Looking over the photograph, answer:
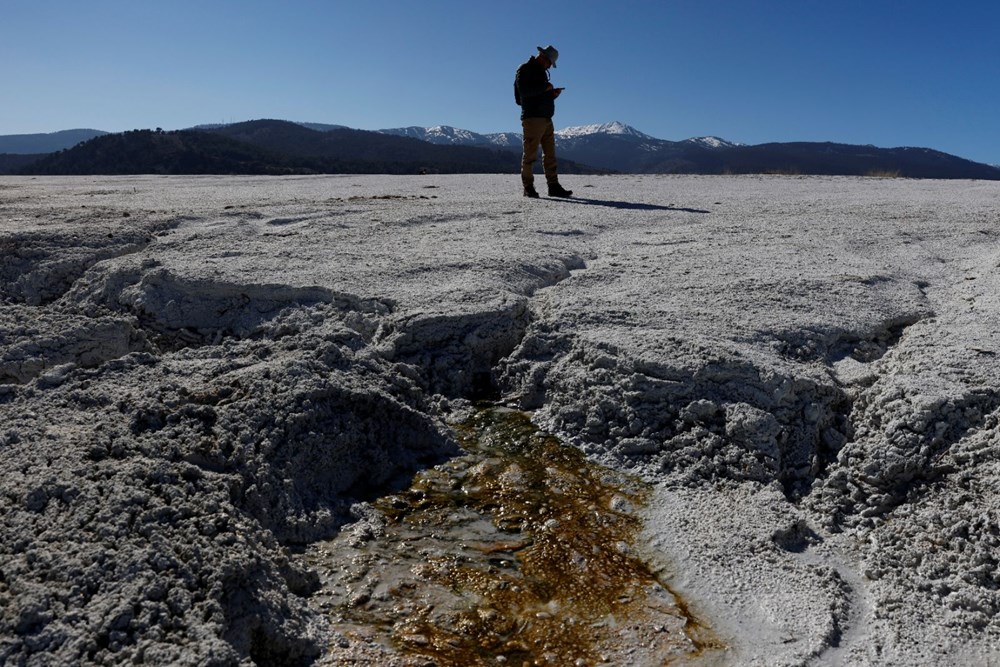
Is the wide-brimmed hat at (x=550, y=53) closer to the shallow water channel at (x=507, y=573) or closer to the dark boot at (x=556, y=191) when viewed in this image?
the dark boot at (x=556, y=191)

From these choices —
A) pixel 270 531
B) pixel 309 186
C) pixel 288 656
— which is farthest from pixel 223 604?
pixel 309 186

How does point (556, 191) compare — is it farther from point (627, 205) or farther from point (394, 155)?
point (394, 155)

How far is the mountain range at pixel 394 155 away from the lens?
25.7 metres

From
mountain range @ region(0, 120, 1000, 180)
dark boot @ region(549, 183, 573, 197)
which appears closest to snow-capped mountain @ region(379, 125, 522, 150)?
mountain range @ region(0, 120, 1000, 180)

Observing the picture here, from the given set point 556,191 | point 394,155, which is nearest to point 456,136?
point 394,155

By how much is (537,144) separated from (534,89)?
1.84 ft

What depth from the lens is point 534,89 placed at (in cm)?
774

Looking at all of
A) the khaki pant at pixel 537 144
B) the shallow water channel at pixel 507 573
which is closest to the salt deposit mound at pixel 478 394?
the shallow water channel at pixel 507 573

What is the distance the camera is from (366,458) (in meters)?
3.20

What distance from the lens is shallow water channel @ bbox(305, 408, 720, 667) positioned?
87.7 inches

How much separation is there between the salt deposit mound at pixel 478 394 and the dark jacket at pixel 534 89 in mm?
2308

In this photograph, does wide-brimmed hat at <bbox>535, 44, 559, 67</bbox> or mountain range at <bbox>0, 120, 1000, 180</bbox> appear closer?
wide-brimmed hat at <bbox>535, 44, 559, 67</bbox>

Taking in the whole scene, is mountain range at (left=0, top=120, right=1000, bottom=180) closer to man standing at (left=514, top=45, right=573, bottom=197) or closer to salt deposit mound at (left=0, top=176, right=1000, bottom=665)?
man standing at (left=514, top=45, right=573, bottom=197)

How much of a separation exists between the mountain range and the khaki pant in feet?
20.8
